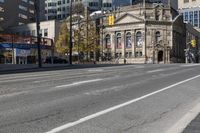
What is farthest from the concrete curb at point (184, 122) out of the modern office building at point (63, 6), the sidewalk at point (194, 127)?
the modern office building at point (63, 6)

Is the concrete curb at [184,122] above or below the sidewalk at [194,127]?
below

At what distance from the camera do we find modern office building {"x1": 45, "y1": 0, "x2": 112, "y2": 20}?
480 ft

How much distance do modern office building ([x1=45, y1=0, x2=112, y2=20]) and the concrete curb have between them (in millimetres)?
129236

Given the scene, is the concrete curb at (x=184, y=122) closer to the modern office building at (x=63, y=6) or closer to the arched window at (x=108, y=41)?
the arched window at (x=108, y=41)

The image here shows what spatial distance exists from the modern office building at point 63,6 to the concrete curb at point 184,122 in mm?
129236

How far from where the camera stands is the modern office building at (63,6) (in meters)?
146

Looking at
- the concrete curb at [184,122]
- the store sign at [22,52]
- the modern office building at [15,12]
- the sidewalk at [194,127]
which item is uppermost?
the modern office building at [15,12]

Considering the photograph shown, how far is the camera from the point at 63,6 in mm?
150500

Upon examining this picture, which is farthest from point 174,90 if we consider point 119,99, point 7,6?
point 7,6

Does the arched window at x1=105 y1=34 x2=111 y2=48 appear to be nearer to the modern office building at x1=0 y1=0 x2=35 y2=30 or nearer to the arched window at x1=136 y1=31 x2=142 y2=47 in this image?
the arched window at x1=136 y1=31 x2=142 y2=47

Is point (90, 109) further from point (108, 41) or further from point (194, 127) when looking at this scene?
point (108, 41)

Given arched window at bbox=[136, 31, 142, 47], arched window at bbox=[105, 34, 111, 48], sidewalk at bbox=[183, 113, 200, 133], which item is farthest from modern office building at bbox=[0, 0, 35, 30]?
sidewalk at bbox=[183, 113, 200, 133]

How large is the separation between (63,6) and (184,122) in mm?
142638

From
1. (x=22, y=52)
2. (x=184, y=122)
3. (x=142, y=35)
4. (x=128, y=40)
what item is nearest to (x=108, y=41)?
(x=128, y=40)
